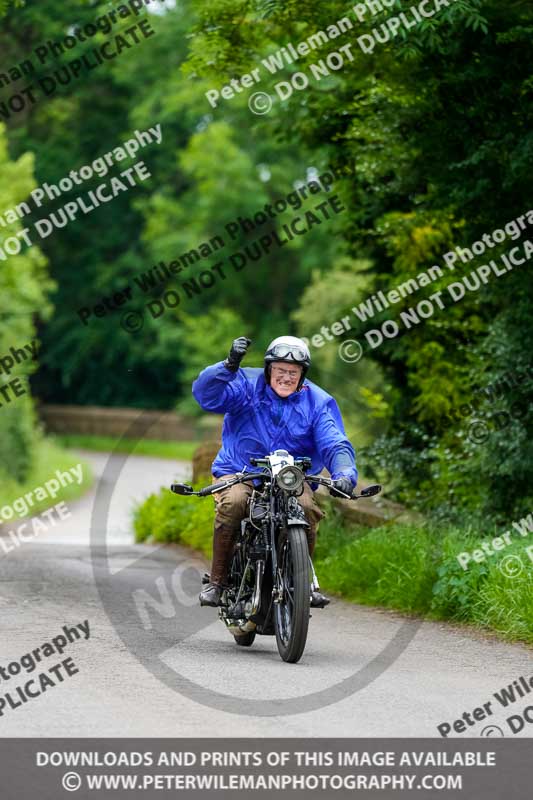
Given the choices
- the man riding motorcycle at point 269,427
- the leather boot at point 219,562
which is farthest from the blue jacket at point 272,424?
the leather boot at point 219,562

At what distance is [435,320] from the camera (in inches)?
607

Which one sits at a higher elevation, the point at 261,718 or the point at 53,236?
the point at 53,236

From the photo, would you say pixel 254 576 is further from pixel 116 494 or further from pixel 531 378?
pixel 116 494

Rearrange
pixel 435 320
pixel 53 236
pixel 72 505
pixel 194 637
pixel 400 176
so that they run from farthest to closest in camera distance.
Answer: pixel 53 236
pixel 72 505
pixel 435 320
pixel 400 176
pixel 194 637

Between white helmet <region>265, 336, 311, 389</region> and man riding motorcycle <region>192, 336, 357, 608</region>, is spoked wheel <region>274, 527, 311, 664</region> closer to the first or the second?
man riding motorcycle <region>192, 336, 357, 608</region>

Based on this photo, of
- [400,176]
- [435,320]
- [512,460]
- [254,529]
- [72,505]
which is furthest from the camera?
[72,505]

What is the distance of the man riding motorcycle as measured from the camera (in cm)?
920

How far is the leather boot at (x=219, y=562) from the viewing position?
30.7ft

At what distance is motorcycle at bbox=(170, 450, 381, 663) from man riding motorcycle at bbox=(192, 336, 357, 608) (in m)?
0.10

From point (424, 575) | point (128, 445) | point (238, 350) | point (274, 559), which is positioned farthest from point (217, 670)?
point (128, 445)

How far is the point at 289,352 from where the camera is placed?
9.20 meters

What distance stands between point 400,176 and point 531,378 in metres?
2.40
